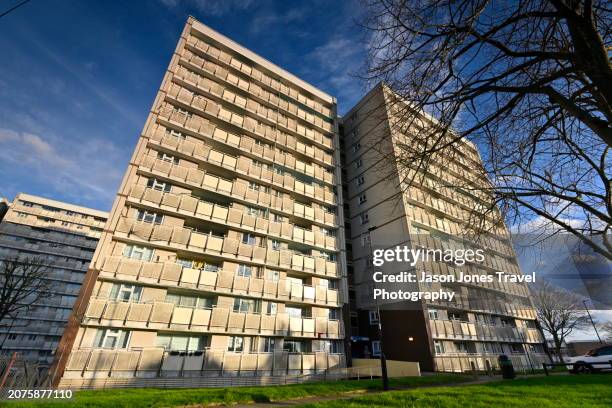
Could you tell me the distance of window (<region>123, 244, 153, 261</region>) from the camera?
52.1 ft

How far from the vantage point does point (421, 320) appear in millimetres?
21203

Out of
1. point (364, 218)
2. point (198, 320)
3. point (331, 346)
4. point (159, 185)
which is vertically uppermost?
point (364, 218)

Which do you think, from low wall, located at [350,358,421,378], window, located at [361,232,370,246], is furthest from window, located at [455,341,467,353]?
window, located at [361,232,370,246]

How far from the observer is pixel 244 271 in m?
19.2

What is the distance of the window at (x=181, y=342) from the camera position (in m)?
15.5

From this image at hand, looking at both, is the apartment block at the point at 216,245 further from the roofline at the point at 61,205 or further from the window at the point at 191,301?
the roofline at the point at 61,205

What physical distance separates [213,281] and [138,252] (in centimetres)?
445

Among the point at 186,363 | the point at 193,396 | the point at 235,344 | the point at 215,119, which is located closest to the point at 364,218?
the point at 215,119

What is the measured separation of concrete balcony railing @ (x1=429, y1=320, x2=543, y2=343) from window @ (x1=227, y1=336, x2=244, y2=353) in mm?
13660

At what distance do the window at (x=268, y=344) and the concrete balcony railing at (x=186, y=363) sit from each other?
356mm

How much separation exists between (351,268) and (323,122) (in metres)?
15.4

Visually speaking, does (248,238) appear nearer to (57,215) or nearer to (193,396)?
(193,396)

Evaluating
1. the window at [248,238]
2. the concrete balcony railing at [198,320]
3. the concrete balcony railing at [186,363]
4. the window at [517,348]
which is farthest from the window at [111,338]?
the window at [517,348]

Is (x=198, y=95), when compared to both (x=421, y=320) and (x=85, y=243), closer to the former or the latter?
(x=421, y=320)
